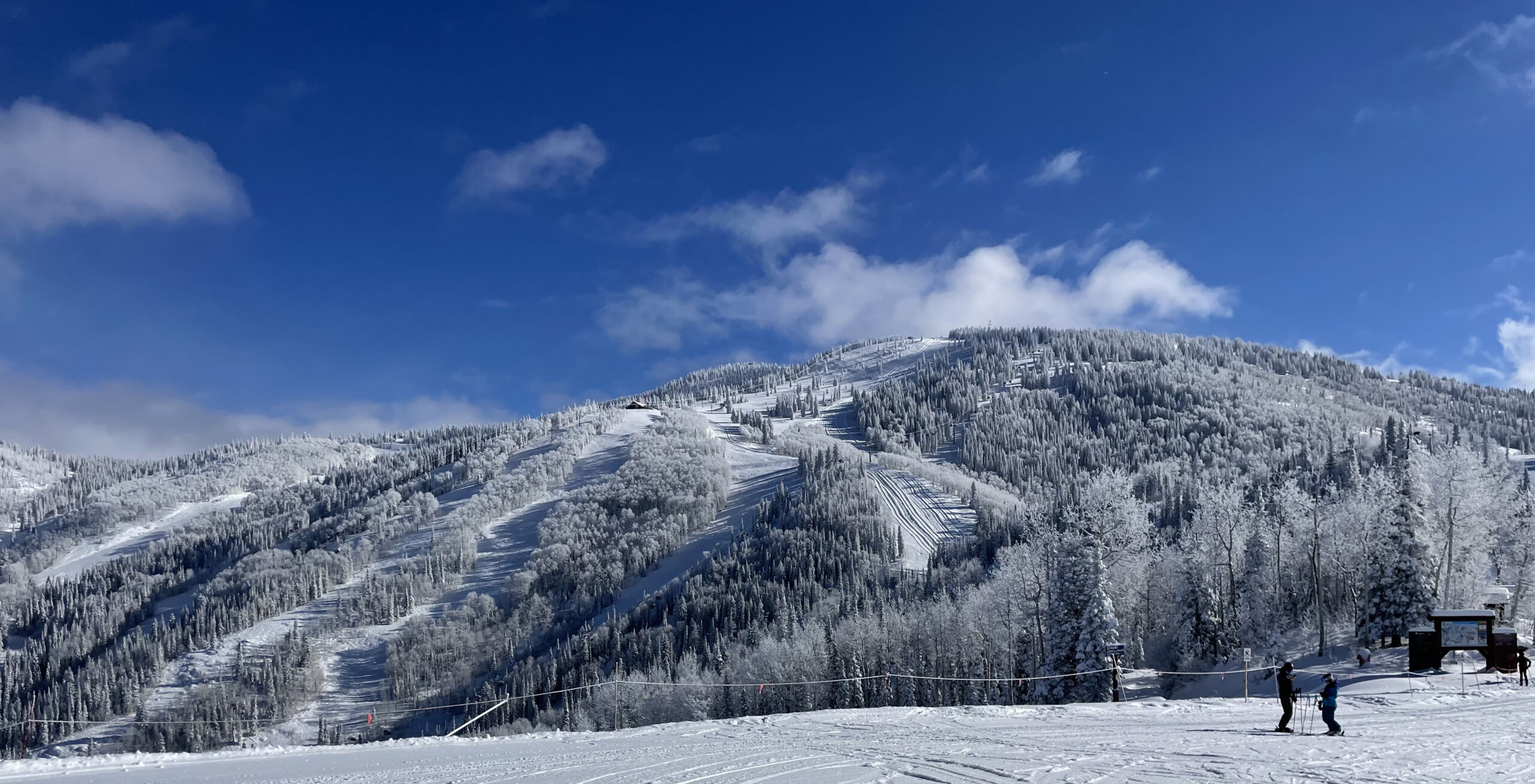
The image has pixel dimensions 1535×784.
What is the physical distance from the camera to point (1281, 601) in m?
67.6

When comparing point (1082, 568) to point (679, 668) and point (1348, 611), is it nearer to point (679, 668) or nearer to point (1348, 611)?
point (1348, 611)

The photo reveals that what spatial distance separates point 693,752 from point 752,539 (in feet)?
481

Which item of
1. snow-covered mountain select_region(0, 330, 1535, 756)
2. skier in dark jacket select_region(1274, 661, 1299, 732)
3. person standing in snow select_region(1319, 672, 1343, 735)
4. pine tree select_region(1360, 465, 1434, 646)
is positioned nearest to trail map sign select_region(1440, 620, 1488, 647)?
pine tree select_region(1360, 465, 1434, 646)

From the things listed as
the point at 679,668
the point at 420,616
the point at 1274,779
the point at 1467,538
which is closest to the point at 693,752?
the point at 1274,779

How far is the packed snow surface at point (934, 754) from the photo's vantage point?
1700 cm

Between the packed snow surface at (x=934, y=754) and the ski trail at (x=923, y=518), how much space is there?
124 m

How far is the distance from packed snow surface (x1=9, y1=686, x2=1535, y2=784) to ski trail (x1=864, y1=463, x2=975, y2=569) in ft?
405

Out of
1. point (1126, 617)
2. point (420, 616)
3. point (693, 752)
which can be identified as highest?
point (693, 752)

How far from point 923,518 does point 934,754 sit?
165 metres

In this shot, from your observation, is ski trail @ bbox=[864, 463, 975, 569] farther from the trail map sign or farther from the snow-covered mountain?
the trail map sign

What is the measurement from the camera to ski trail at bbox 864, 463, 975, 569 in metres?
161

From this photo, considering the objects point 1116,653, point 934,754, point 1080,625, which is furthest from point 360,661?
point 934,754

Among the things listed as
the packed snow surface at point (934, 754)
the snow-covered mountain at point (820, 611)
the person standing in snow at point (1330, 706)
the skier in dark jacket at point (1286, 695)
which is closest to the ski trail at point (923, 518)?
the snow-covered mountain at point (820, 611)

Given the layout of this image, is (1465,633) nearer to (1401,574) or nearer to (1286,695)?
(1401,574)
